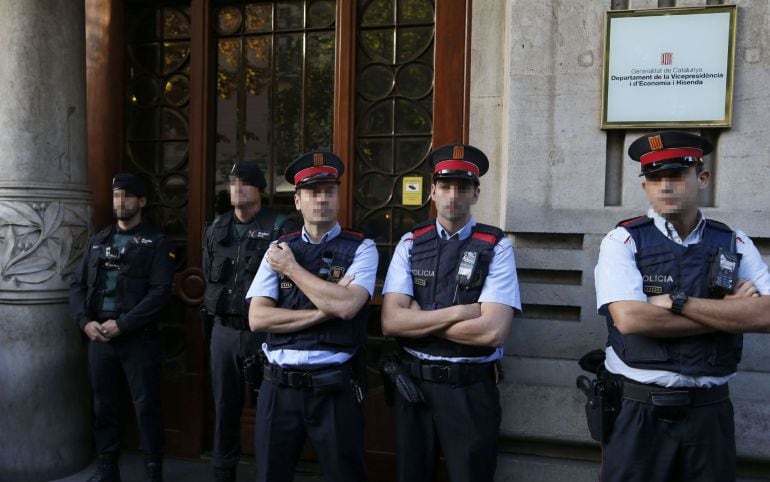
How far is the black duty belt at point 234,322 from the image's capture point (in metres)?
3.81

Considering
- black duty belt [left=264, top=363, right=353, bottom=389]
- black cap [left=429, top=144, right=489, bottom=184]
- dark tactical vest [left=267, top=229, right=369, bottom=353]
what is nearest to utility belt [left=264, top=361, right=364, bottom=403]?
black duty belt [left=264, top=363, right=353, bottom=389]

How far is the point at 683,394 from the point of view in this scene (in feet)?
8.33

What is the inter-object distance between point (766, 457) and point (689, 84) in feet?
7.16

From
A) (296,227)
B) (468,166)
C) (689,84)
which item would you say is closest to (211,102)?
(296,227)

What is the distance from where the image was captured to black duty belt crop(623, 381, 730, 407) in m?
2.54

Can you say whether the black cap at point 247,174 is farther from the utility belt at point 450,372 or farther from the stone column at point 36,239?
the utility belt at point 450,372

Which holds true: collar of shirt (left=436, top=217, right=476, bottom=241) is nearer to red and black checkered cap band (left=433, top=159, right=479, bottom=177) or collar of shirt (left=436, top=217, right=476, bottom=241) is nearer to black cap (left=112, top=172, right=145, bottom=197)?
red and black checkered cap band (left=433, top=159, right=479, bottom=177)

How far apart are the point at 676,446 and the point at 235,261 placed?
8.97ft

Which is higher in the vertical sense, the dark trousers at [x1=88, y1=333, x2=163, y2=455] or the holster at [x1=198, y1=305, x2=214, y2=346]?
the holster at [x1=198, y1=305, x2=214, y2=346]

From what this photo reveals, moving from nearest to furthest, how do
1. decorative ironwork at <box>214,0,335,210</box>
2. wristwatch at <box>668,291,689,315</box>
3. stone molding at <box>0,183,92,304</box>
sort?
1. wristwatch at <box>668,291,689,315</box>
2. stone molding at <box>0,183,92,304</box>
3. decorative ironwork at <box>214,0,335,210</box>

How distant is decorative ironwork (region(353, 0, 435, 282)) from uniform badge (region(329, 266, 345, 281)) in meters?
1.16

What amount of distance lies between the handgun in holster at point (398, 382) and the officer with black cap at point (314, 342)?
15 centimetres

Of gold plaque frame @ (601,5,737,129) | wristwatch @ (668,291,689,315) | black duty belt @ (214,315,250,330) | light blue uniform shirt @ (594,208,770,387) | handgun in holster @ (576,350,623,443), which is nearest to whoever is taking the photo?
wristwatch @ (668,291,689,315)

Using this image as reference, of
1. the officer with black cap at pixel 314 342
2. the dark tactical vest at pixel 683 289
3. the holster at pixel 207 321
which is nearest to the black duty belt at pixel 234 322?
the holster at pixel 207 321
